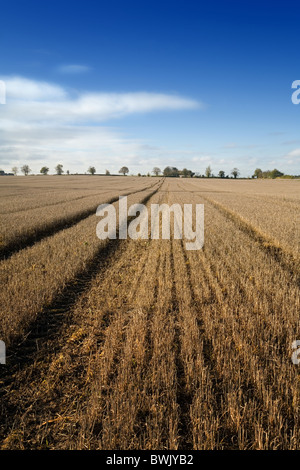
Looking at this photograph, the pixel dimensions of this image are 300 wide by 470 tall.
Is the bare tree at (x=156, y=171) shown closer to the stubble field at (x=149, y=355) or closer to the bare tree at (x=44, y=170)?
the bare tree at (x=44, y=170)

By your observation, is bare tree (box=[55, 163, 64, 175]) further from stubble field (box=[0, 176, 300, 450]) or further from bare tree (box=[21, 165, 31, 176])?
stubble field (box=[0, 176, 300, 450])

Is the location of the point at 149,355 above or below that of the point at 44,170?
below

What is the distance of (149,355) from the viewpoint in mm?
4004

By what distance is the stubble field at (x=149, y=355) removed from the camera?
2758mm

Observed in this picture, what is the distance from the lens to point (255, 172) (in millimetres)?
165750

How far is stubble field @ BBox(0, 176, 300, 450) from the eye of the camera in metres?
2.76

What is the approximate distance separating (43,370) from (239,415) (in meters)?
2.86
